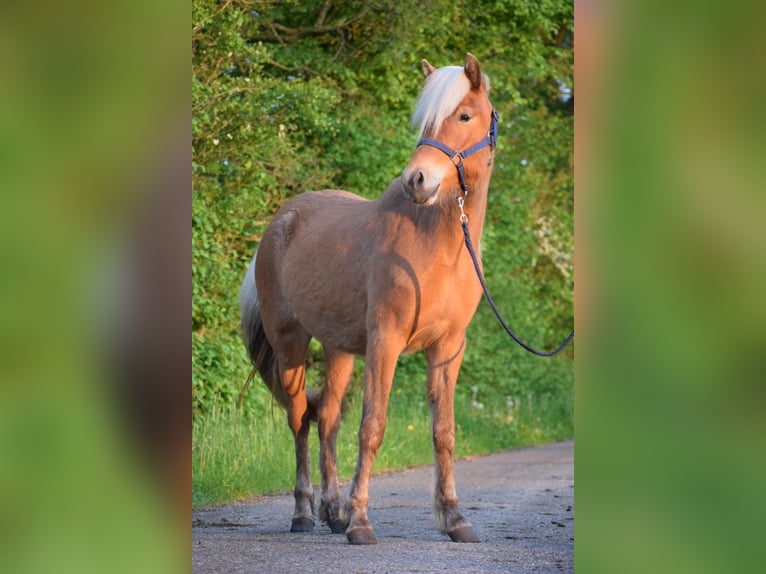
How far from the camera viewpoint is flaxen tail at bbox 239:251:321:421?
702cm

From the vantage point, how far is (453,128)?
5.14 meters

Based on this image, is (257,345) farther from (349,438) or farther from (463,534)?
(349,438)

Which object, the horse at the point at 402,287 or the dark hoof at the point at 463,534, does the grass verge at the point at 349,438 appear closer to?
the horse at the point at 402,287

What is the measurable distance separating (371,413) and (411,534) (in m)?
0.80

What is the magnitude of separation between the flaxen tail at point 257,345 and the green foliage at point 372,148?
2.07 meters

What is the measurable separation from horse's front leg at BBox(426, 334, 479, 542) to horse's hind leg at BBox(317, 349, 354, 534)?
69cm
